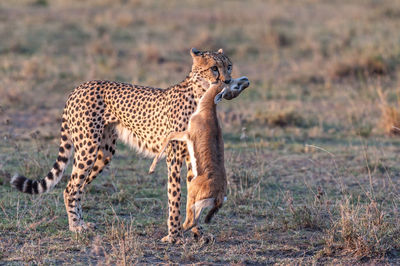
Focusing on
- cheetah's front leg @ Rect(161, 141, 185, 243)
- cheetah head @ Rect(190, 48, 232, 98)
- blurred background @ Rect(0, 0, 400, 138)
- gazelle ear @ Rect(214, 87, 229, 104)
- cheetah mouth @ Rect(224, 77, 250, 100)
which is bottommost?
cheetah's front leg @ Rect(161, 141, 185, 243)

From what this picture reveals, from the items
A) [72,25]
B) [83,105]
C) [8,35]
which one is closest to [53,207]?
[83,105]

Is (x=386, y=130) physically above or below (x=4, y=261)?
above

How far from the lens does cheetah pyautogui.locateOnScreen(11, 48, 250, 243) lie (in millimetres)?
4965

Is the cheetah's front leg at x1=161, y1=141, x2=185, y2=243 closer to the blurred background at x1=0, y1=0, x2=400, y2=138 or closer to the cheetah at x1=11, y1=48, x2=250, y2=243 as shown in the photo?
the cheetah at x1=11, y1=48, x2=250, y2=243

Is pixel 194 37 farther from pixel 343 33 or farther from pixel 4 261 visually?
pixel 4 261

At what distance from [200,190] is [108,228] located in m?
1.10

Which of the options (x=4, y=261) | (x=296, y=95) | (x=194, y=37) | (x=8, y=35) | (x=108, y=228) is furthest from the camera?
(x=194, y=37)

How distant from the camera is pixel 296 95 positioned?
10914 mm

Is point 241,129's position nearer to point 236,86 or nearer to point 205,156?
point 236,86

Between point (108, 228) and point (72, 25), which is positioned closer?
point (108, 228)

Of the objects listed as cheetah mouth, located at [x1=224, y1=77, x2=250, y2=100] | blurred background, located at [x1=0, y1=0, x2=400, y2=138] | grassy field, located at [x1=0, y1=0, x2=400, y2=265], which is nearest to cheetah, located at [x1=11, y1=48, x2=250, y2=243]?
cheetah mouth, located at [x1=224, y1=77, x2=250, y2=100]

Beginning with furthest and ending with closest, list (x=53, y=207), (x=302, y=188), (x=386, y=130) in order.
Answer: (x=386, y=130)
(x=302, y=188)
(x=53, y=207)

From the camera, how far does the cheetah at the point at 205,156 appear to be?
4.45 meters

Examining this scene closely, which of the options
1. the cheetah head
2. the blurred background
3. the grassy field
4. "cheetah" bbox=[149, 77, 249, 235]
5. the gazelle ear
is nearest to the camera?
"cheetah" bbox=[149, 77, 249, 235]
